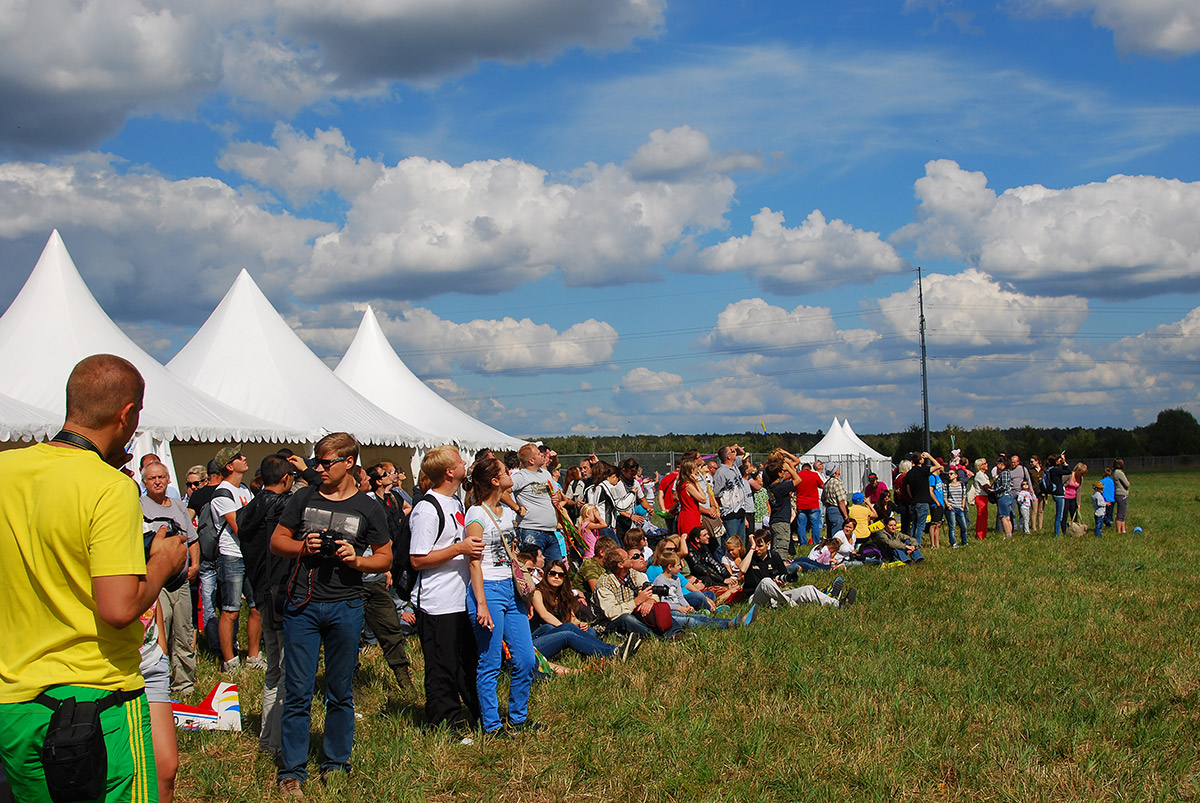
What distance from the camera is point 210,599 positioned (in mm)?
8547

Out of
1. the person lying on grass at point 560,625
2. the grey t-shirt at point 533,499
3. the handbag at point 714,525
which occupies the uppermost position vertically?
the grey t-shirt at point 533,499

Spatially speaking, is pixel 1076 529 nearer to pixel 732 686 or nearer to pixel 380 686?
pixel 732 686

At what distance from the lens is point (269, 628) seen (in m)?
5.60

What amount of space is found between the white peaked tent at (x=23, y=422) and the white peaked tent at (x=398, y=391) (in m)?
12.8

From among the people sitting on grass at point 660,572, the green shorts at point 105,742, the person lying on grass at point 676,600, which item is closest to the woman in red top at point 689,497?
the people sitting on grass at point 660,572

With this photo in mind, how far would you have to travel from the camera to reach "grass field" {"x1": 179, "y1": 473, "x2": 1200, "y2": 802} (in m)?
4.91

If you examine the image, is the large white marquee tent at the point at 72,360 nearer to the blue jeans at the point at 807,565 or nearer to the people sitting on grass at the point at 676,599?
the people sitting on grass at the point at 676,599

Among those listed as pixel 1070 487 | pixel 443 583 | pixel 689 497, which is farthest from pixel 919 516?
pixel 443 583

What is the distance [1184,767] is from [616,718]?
10.4 ft

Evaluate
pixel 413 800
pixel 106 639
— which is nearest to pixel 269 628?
pixel 413 800

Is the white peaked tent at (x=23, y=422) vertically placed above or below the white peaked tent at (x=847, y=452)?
above

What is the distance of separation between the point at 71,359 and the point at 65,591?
13389mm

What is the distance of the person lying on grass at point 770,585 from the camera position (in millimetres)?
9773

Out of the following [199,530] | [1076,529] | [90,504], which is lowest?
[1076,529]
